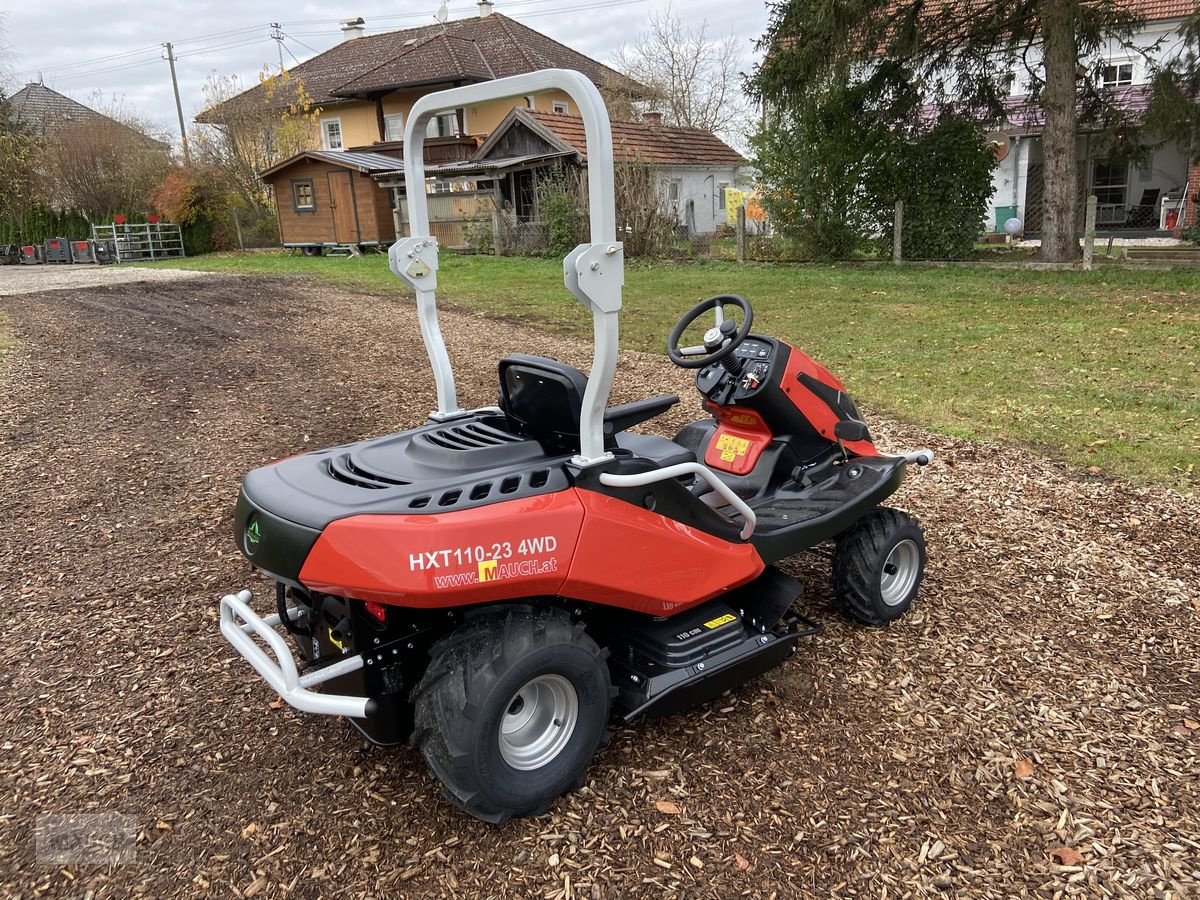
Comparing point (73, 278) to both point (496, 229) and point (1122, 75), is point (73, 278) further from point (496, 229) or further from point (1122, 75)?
point (1122, 75)

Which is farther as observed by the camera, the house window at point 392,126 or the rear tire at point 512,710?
the house window at point 392,126

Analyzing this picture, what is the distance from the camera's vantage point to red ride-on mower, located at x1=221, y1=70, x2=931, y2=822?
2.23 metres

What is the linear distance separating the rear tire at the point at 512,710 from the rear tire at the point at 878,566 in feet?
4.32

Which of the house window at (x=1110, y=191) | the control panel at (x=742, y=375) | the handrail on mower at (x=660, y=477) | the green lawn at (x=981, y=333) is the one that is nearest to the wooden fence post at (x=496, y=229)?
the green lawn at (x=981, y=333)

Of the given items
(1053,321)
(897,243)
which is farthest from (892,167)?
(1053,321)

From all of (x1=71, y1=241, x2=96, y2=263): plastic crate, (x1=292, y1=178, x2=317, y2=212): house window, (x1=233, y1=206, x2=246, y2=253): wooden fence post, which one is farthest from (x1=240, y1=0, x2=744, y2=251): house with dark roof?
(x1=71, y1=241, x2=96, y2=263): plastic crate

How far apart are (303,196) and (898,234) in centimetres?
1649

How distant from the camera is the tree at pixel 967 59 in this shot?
1354cm

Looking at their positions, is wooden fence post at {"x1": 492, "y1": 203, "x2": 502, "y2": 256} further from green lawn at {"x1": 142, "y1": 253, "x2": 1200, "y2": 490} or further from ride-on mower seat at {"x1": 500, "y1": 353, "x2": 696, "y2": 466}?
ride-on mower seat at {"x1": 500, "y1": 353, "x2": 696, "y2": 466}

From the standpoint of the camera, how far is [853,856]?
2.38 m

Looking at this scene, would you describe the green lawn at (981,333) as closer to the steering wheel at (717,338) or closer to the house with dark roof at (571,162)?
the steering wheel at (717,338)

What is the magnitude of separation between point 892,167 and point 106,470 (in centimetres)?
1422

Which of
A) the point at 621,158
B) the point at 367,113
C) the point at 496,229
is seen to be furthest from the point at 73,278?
the point at 367,113
